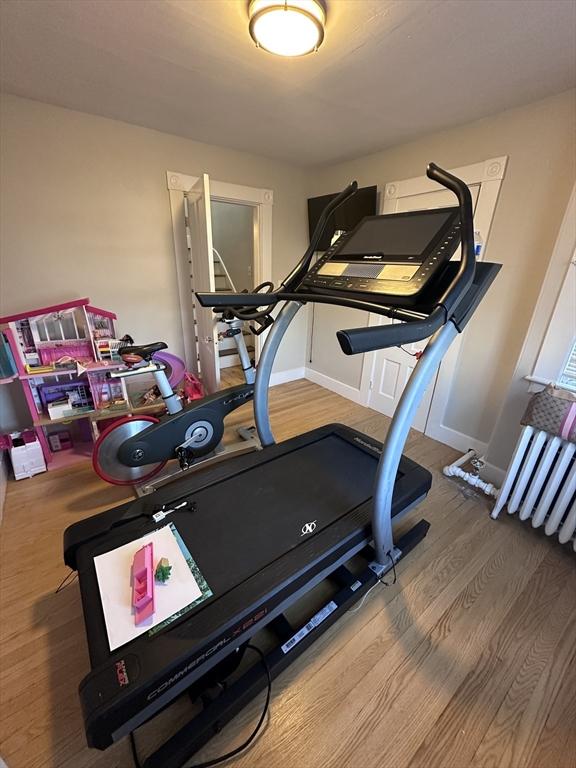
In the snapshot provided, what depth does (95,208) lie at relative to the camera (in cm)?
224

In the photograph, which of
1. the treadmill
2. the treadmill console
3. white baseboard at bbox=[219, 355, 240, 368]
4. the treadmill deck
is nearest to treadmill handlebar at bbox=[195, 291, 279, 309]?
the treadmill

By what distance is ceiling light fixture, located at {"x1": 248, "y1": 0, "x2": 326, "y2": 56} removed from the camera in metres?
1.11

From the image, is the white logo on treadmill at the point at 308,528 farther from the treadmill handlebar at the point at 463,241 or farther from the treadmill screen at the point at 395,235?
the treadmill screen at the point at 395,235

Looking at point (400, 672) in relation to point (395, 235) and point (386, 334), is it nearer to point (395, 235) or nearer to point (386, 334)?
point (386, 334)

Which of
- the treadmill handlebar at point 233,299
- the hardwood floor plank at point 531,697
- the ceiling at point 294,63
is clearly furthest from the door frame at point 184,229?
the hardwood floor plank at point 531,697

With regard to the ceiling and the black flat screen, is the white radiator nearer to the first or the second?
the ceiling

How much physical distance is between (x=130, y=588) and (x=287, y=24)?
6.86ft

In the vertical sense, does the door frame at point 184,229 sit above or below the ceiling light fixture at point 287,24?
Answer: below

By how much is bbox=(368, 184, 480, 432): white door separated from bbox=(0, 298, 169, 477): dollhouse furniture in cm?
200

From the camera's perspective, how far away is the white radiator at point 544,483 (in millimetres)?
1544

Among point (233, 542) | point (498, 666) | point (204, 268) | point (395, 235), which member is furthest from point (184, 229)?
point (498, 666)

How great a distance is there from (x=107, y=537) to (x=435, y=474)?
2035 millimetres

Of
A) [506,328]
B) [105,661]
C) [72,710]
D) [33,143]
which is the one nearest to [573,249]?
[506,328]

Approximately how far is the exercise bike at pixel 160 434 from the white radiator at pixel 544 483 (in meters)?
1.68
